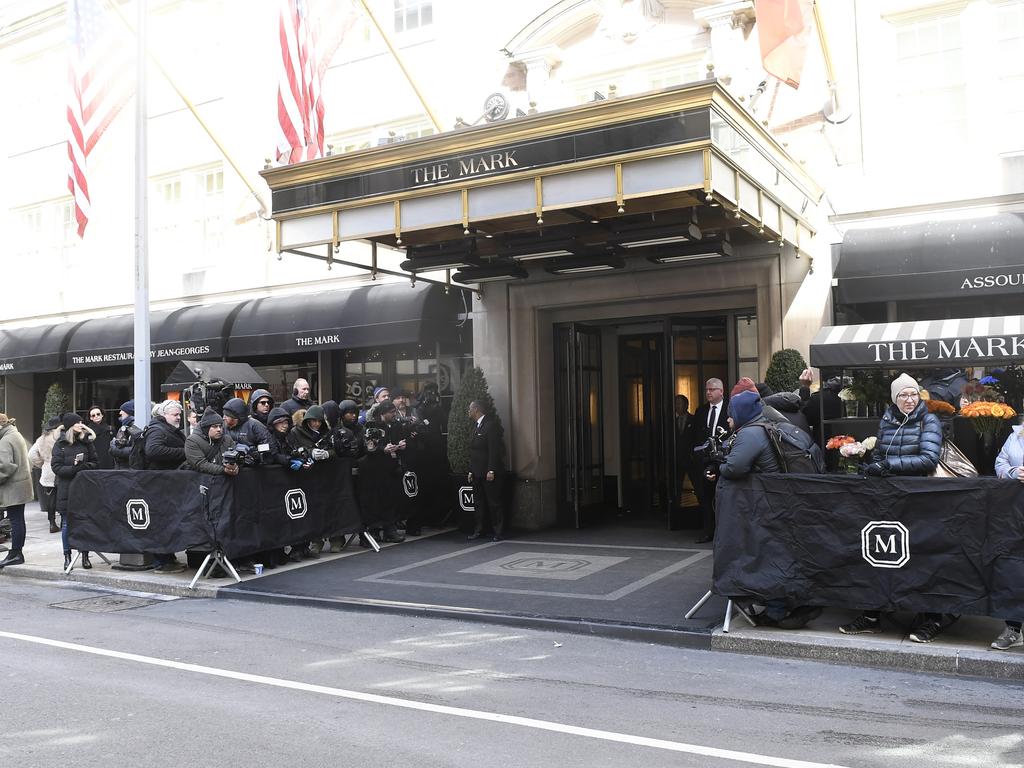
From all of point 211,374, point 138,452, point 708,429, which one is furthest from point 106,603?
point 708,429

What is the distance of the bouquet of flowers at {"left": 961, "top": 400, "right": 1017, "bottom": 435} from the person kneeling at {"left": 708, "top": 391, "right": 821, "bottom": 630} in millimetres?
2068

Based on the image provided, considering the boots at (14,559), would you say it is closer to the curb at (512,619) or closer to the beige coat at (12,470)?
the beige coat at (12,470)

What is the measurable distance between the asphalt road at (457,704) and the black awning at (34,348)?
12.2 m

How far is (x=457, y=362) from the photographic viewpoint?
49.7ft

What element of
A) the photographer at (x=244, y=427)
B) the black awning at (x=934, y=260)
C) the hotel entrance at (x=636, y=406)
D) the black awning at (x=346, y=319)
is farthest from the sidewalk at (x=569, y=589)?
the black awning at (x=934, y=260)

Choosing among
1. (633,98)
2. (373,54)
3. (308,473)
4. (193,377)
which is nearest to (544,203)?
(633,98)

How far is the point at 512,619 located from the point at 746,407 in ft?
9.29

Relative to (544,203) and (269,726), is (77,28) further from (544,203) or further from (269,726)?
(269,726)

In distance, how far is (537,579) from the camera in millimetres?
9773

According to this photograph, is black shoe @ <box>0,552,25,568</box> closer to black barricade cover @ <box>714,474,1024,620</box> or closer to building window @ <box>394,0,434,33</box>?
black barricade cover @ <box>714,474,1024,620</box>

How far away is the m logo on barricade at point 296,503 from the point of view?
10.6 metres

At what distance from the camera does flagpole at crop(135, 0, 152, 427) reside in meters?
12.0

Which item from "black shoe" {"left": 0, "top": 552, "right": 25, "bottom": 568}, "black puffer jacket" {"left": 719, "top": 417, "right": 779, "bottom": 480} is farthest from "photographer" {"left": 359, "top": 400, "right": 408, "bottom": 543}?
→ "black puffer jacket" {"left": 719, "top": 417, "right": 779, "bottom": 480}

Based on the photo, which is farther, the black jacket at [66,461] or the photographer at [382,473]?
the photographer at [382,473]
